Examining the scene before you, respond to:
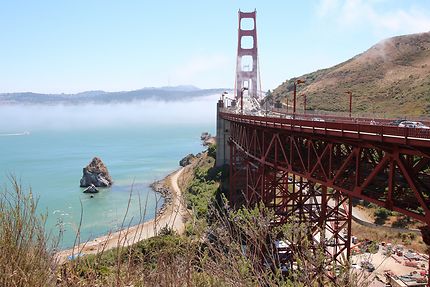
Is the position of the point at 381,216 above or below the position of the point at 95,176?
above

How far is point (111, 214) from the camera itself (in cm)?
4169

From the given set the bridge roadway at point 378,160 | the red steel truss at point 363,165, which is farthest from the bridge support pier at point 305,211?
the bridge roadway at point 378,160

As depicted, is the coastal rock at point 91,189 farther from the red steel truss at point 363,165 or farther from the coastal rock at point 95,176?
the red steel truss at point 363,165

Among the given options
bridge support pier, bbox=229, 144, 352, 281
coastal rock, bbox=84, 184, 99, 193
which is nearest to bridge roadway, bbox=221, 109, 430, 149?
bridge support pier, bbox=229, 144, 352, 281

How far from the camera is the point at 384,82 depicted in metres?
70.0

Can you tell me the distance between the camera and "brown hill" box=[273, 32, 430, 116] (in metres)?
57.0

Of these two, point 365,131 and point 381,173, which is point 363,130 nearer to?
point 365,131

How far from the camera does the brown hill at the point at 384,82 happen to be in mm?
56969

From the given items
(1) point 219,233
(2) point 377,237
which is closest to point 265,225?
(1) point 219,233

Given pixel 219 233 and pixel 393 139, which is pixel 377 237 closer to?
pixel 393 139

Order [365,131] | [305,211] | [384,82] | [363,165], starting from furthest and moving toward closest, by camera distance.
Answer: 1. [384,82]
2. [305,211]
3. [363,165]
4. [365,131]

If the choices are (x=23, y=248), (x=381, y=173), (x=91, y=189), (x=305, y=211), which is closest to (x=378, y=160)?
(x=381, y=173)

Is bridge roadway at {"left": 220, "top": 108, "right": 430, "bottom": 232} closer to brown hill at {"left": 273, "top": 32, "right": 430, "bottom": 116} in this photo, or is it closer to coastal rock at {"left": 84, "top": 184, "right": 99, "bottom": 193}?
brown hill at {"left": 273, "top": 32, "right": 430, "bottom": 116}

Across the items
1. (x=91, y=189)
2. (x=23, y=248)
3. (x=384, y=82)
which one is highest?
(x=384, y=82)
